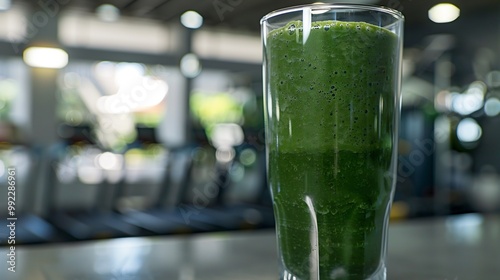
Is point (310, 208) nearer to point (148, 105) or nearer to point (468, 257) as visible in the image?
point (468, 257)

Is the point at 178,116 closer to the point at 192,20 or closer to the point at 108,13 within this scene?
the point at 192,20

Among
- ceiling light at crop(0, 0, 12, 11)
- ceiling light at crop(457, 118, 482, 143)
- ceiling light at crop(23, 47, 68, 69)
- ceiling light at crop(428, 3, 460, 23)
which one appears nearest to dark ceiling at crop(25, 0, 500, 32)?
ceiling light at crop(428, 3, 460, 23)

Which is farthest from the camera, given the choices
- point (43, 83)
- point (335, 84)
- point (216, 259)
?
point (43, 83)

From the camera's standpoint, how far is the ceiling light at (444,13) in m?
6.22

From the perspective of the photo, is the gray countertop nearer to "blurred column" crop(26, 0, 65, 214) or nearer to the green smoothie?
the green smoothie

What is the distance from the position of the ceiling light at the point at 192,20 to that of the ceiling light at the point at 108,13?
81 cm

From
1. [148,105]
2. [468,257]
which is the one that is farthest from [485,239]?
[148,105]

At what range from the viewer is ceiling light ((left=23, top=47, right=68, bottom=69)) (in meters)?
5.72

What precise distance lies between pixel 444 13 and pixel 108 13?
4.26 meters

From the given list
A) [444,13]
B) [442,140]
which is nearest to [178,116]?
[442,140]

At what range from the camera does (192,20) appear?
21.0ft

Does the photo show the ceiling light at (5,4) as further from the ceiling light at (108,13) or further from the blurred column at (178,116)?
the blurred column at (178,116)

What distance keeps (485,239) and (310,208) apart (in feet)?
1.67

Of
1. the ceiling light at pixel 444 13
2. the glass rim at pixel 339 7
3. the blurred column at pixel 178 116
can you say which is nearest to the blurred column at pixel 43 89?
the blurred column at pixel 178 116
